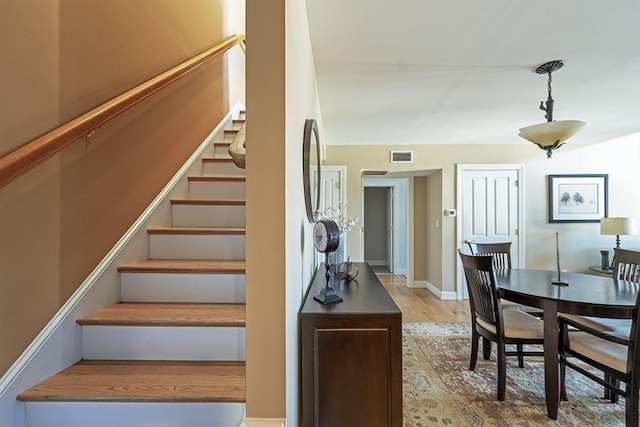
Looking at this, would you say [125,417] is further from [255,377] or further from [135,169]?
[135,169]

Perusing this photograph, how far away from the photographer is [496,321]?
226 centimetres

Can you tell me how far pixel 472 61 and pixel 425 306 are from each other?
330 centimetres

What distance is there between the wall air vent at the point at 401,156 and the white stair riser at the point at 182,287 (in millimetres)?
3789

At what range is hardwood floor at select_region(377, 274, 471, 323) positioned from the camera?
3.97m

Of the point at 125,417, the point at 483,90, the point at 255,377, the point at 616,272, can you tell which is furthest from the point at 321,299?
the point at 616,272

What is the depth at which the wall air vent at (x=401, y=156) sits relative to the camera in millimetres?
4996

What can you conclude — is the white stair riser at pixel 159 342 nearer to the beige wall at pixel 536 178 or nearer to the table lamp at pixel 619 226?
the beige wall at pixel 536 178

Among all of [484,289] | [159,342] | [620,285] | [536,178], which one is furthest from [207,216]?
[536,178]

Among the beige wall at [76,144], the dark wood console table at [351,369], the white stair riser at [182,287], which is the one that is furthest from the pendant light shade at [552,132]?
the beige wall at [76,144]

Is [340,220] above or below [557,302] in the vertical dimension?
above

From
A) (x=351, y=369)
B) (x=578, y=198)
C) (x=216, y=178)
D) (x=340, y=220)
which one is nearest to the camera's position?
(x=351, y=369)

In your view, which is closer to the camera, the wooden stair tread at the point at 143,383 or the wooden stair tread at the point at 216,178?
the wooden stair tread at the point at 143,383

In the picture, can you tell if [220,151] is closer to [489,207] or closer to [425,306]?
[425,306]

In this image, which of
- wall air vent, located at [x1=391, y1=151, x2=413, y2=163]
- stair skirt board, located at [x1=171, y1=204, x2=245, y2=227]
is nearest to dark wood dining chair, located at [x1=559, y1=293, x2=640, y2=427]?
stair skirt board, located at [x1=171, y1=204, x2=245, y2=227]
